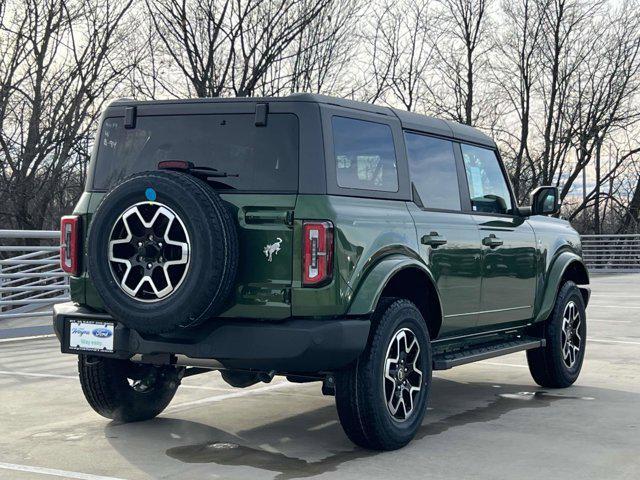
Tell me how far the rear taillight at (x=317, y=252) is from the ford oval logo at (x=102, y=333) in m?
1.18

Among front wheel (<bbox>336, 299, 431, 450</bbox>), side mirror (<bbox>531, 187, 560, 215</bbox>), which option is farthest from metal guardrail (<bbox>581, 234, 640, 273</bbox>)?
front wheel (<bbox>336, 299, 431, 450</bbox>)

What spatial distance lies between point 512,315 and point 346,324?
2524 millimetres

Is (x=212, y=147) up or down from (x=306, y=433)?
up

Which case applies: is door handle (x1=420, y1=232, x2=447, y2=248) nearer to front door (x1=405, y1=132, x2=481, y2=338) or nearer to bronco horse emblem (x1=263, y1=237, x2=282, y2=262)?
front door (x1=405, y1=132, x2=481, y2=338)

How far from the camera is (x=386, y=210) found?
584 cm

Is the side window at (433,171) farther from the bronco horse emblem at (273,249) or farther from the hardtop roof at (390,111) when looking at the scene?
the bronco horse emblem at (273,249)

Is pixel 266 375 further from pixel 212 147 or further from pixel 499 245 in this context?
pixel 499 245

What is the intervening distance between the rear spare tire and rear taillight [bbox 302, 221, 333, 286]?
0.38 meters

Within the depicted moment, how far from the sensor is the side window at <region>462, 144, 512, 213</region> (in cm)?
719

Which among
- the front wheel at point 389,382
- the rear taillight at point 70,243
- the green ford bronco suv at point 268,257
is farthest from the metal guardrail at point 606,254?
the rear taillight at point 70,243

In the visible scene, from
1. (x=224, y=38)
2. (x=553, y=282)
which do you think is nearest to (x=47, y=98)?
(x=224, y=38)

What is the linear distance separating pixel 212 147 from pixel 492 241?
7.84 feet

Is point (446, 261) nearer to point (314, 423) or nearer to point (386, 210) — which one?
point (386, 210)

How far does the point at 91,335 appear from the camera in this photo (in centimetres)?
566
